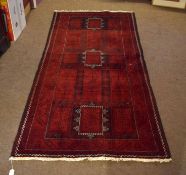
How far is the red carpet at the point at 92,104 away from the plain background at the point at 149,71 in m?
0.05

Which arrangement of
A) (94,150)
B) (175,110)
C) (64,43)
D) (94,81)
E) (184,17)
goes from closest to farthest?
(94,150) < (175,110) < (94,81) < (64,43) < (184,17)

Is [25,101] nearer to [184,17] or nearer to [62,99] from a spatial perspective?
[62,99]

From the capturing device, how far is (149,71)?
2389 millimetres

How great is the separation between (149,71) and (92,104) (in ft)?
1.93

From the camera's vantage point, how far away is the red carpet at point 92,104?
1743 mm

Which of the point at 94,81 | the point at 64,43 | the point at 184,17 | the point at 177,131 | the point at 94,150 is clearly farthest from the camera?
the point at 184,17

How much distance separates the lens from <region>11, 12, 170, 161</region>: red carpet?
174 cm

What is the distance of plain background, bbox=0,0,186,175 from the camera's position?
65.0 inches

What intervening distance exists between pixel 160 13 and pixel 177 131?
172 centimetres

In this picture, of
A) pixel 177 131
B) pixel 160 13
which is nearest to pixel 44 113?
pixel 177 131

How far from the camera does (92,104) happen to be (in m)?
2.05

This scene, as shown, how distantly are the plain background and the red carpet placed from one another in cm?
5

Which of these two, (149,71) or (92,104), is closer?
(92,104)

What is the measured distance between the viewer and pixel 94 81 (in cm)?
226
